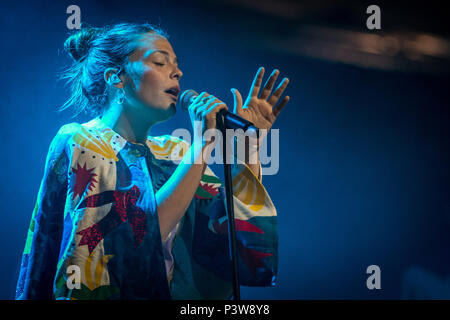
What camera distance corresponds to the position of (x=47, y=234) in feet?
3.48

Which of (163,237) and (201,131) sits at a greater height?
(201,131)

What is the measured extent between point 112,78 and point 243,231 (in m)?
0.60

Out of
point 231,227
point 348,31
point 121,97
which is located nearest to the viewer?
point 231,227

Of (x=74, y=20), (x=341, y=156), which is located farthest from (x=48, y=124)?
(x=341, y=156)

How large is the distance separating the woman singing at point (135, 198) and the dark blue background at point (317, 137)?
0.23m

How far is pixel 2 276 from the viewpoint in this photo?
1.39 m

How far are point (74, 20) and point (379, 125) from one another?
1408mm

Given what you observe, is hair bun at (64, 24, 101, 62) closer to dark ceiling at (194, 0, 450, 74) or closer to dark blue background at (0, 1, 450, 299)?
dark blue background at (0, 1, 450, 299)

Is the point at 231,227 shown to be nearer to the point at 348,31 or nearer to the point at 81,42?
the point at 81,42

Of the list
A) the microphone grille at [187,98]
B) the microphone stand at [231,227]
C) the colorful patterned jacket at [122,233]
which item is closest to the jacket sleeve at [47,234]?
the colorful patterned jacket at [122,233]

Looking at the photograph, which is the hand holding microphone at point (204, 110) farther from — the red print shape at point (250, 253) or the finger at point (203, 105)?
the red print shape at point (250, 253)

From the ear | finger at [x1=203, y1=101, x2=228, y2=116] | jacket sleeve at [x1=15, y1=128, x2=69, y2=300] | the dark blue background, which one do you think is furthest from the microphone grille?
the dark blue background

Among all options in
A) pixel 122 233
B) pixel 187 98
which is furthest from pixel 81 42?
pixel 122 233
